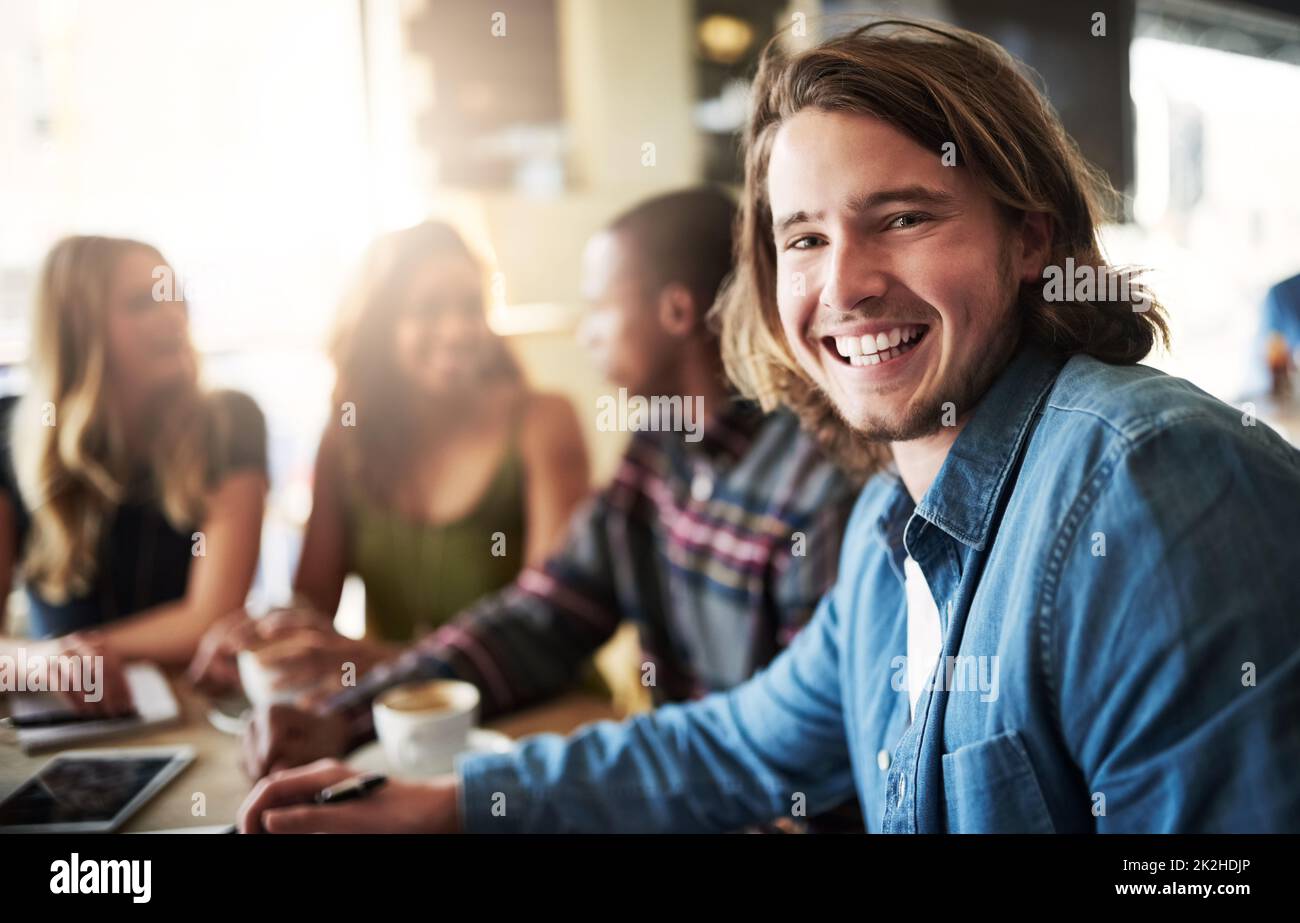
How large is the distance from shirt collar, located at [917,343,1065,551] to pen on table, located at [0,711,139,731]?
88 cm

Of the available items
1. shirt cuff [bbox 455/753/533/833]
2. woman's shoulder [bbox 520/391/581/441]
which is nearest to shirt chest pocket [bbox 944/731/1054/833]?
shirt cuff [bbox 455/753/533/833]

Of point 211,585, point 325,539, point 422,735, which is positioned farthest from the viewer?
point 325,539

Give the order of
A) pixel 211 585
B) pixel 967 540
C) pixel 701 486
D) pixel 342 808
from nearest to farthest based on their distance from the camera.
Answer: pixel 967 540
pixel 342 808
pixel 701 486
pixel 211 585

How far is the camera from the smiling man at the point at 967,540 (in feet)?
1.80

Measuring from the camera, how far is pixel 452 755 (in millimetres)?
933

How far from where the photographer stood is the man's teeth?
0.72 m

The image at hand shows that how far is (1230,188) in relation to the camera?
1.10 meters

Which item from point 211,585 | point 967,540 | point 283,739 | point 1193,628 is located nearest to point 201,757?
point 283,739

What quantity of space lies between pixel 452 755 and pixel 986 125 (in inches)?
27.9

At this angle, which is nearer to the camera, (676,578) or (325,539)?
(676,578)

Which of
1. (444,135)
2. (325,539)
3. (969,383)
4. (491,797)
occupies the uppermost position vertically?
(444,135)

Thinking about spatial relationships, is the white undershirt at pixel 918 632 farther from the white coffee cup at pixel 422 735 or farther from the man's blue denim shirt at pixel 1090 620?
the white coffee cup at pixel 422 735

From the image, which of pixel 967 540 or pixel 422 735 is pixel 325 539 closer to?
pixel 422 735
